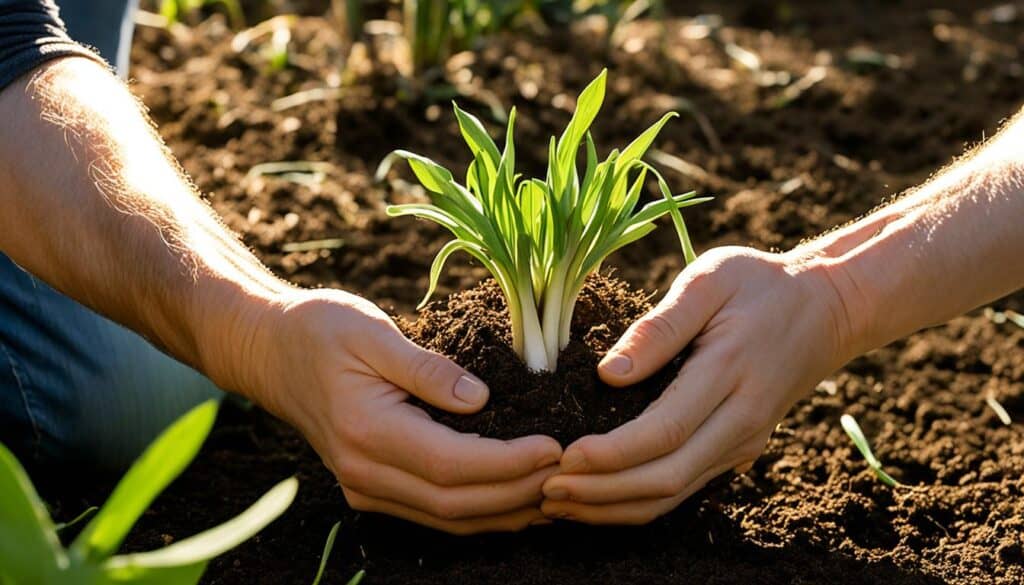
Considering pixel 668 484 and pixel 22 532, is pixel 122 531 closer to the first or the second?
pixel 22 532

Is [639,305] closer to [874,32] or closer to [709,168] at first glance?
[709,168]

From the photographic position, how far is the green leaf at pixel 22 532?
3.10ft

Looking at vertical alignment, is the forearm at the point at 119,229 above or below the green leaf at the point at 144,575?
below

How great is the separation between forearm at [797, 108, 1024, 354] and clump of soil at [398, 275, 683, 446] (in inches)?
9.4

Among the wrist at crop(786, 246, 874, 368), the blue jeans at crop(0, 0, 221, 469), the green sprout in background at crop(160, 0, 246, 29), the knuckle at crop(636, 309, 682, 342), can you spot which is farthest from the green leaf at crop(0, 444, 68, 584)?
the green sprout in background at crop(160, 0, 246, 29)

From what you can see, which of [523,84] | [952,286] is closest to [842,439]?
[952,286]

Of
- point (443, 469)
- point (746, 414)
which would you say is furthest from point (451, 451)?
point (746, 414)

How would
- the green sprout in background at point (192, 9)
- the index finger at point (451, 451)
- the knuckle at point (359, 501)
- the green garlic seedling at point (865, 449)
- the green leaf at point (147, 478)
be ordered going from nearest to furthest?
the green leaf at point (147, 478), the index finger at point (451, 451), the knuckle at point (359, 501), the green garlic seedling at point (865, 449), the green sprout in background at point (192, 9)

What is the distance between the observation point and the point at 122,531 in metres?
0.99

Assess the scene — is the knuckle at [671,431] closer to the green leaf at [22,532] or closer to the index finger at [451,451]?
the index finger at [451,451]

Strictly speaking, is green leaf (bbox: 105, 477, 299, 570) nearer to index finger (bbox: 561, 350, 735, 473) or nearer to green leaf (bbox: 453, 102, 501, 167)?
index finger (bbox: 561, 350, 735, 473)

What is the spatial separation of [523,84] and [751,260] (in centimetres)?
165

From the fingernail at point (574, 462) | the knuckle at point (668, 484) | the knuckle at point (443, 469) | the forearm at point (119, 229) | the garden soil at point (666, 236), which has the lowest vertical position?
the garden soil at point (666, 236)

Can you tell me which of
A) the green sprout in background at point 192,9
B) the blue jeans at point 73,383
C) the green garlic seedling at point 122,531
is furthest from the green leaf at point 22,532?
the green sprout in background at point 192,9
